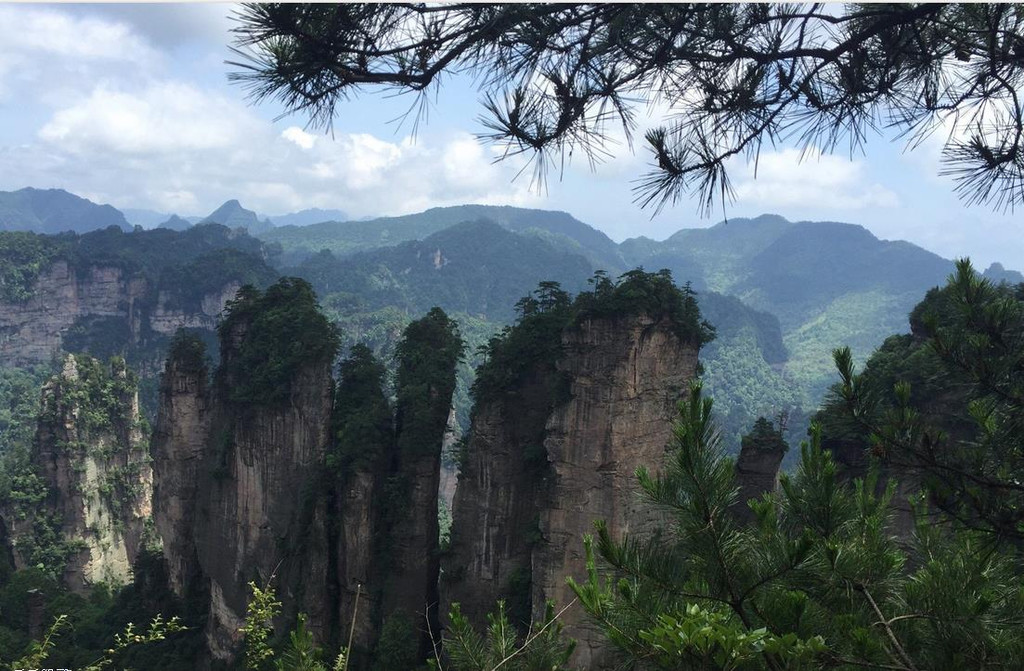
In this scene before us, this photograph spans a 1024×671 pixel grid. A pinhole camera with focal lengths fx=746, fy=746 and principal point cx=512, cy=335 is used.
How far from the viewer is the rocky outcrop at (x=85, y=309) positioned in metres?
72.1

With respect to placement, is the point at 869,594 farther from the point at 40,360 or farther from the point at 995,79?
the point at 40,360

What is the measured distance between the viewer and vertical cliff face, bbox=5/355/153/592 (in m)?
31.5

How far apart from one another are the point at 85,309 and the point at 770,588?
83736 mm

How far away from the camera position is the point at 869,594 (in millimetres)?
3395

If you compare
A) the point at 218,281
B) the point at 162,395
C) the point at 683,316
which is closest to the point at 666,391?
the point at 683,316

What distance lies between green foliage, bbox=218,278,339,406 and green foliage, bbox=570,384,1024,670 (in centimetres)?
1803

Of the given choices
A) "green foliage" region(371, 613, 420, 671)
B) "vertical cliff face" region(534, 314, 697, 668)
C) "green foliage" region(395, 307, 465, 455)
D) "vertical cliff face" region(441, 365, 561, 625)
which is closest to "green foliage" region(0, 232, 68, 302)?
"green foliage" region(395, 307, 465, 455)

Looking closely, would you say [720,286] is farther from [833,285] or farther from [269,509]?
[269,509]

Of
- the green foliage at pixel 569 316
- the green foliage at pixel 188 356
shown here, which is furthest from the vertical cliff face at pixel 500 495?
the green foliage at pixel 188 356

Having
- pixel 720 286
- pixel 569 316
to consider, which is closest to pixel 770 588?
pixel 569 316

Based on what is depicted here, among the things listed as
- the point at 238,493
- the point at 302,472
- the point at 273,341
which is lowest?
the point at 238,493

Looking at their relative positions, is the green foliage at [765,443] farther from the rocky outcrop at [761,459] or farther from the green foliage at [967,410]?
the green foliage at [967,410]

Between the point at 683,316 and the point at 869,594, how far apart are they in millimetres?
12543

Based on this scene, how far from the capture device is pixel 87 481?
3325 cm
